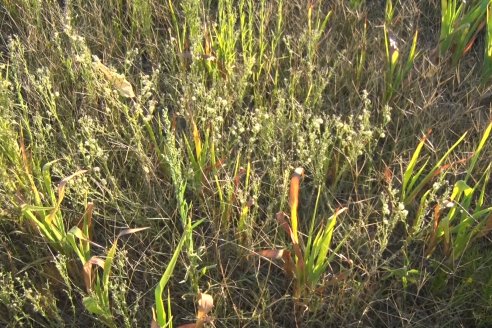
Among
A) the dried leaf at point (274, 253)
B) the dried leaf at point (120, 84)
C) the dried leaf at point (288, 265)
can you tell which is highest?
the dried leaf at point (120, 84)

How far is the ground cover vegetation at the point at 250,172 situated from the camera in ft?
4.74

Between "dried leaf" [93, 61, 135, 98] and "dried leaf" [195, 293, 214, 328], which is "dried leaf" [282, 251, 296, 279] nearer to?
"dried leaf" [195, 293, 214, 328]

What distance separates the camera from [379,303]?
4.98 ft

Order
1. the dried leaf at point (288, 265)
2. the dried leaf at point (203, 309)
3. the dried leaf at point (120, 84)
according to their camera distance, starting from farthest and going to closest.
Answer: the dried leaf at point (120, 84) < the dried leaf at point (288, 265) < the dried leaf at point (203, 309)

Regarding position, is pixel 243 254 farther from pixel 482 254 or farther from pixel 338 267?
pixel 482 254

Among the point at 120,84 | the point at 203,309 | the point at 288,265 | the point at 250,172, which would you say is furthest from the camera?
the point at 120,84

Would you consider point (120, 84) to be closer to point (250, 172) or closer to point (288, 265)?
point (250, 172)

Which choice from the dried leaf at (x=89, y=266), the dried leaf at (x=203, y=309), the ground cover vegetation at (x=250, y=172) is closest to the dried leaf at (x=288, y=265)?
the ground cover vegetation at (x=250, y=172)

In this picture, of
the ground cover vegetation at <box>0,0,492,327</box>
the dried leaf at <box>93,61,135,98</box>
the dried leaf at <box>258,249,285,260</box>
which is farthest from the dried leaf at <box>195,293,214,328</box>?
the dried leaf at <box>93,61,135,98</box>

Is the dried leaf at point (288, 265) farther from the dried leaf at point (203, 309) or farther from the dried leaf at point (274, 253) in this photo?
the dried leaf at point (203, 309)

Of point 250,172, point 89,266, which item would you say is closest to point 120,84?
point 250,172

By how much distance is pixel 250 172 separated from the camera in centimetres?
167

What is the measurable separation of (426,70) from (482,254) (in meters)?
0.67

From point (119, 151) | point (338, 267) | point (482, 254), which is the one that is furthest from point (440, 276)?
point (119, 151)
